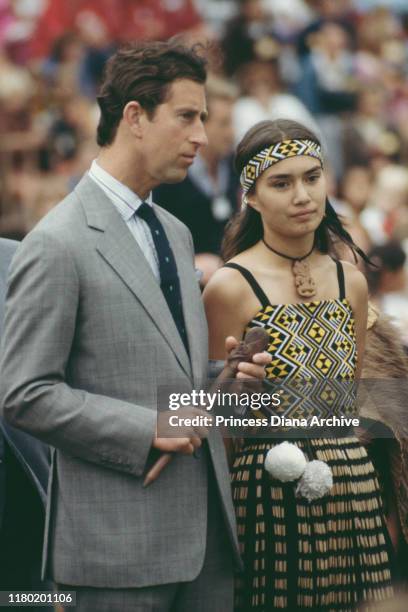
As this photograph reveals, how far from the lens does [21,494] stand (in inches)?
164

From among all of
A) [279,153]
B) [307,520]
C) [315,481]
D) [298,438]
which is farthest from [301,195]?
[307,520]

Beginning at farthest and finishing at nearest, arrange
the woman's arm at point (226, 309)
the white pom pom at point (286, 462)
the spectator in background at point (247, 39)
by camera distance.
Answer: the spectator in background at point (247, 39), the woman's arm at point (226, 309), the white pom pom at point (286, 462)

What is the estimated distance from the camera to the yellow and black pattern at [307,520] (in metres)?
3.90

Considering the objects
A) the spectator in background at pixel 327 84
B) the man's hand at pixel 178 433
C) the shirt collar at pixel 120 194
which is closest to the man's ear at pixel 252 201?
the shirt collar at pixel 120 194

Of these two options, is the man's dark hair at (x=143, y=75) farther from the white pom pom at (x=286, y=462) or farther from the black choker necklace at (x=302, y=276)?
the white pom pom at (x=286, y=462)

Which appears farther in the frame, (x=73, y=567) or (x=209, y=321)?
(x=209, y=321)

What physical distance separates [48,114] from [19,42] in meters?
1.19

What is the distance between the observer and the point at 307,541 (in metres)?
3.91

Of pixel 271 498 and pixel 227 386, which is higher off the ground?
pixel 227 386

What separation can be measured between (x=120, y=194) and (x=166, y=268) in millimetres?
251

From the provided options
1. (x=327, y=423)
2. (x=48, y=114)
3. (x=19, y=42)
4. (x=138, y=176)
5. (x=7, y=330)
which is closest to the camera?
(x=7, y=330)

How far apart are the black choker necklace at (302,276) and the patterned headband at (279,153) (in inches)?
9.7

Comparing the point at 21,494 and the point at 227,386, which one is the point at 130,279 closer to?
the point at 227,386

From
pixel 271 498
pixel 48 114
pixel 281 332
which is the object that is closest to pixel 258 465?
pixel 271 498
